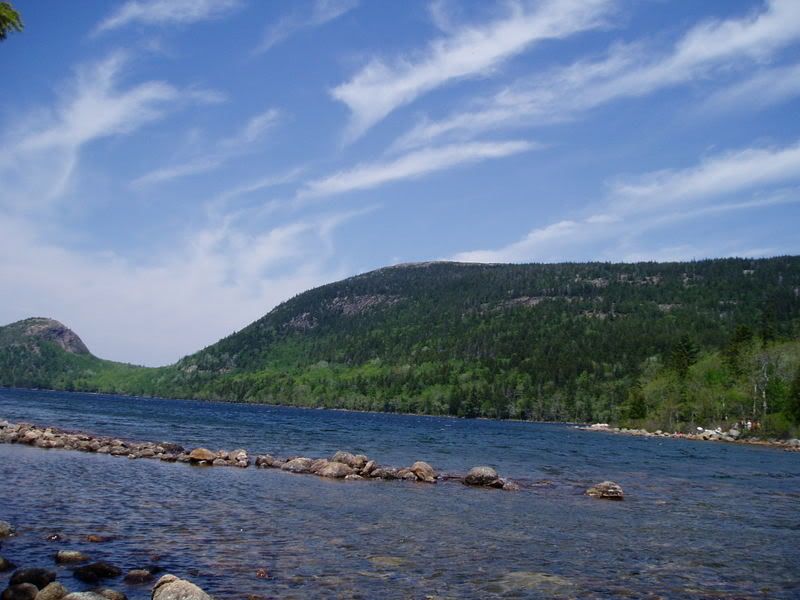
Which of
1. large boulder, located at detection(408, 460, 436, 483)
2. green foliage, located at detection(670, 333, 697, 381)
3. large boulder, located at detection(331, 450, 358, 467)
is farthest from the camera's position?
green foliage, located at detection(670, 333, 697, 381)

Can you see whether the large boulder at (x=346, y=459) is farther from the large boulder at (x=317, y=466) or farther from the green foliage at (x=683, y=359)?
the green foliage at (x=683, y=359)


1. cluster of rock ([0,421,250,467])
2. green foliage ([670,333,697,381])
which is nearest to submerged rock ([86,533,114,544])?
cluster of rock ([0,421,250,467])

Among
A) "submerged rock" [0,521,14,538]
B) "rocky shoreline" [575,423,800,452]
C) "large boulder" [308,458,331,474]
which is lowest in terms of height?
"rocky shoreline" [575,423,800,452]

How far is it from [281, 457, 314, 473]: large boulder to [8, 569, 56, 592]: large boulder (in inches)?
1035

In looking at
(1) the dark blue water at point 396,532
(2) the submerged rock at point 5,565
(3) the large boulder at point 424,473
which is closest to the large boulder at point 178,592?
(1) the dark blue water at point 396,532

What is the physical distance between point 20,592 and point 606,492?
102 feet

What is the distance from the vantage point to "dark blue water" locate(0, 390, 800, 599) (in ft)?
56.6

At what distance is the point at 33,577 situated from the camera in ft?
48.0

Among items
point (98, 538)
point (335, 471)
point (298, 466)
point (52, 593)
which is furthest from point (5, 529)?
point (298, 466)

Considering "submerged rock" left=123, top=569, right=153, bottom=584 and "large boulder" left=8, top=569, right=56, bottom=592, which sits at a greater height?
"large boulder" left=8, top=569, right=56, bottom=592

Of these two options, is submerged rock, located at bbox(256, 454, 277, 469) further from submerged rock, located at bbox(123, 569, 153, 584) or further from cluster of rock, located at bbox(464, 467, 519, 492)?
submerged rock, located at bbox(123, 569, 153, 584)

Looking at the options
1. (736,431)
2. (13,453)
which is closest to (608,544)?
(13,453)

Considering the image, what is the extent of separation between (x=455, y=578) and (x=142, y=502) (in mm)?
16228

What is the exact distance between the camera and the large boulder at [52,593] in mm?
A: 13570
